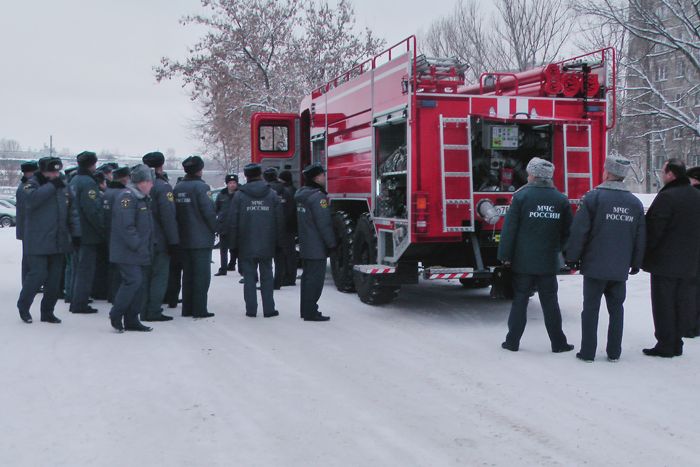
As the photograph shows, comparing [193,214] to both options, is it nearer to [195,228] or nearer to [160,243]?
[195,228]

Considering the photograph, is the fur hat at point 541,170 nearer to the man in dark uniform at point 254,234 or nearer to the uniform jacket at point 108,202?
A: the man in dark uniform at point 254,234

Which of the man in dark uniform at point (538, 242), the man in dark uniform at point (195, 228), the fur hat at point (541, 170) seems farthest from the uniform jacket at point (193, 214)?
the fur hat at point (541, 170)

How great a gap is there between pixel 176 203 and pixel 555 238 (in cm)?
444

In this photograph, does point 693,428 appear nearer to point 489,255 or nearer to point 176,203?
point 489,255

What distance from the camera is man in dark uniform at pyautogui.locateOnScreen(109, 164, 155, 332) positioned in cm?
767

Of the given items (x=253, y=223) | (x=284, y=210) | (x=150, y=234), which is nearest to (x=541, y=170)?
(x=253, y=223)

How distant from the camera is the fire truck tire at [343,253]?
10.4m

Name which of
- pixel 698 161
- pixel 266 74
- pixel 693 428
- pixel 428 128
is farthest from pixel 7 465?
pixel 698 161

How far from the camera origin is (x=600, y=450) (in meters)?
4.51

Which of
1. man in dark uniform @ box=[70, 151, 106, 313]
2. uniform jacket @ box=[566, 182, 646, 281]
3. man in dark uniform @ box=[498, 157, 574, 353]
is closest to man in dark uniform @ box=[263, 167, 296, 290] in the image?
man in dark uniform @ box=[70, 151, 106, 313]

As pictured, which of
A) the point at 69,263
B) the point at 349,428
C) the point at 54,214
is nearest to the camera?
the point at 349,428

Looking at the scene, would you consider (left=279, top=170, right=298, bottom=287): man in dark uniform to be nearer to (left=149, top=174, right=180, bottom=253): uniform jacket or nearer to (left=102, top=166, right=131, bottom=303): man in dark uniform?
(left=102, top=166, right=131, bottom=303): man in dark uniform

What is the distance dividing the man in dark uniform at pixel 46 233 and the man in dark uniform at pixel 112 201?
0.56 meters

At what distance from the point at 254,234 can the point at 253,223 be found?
133 millimetres
